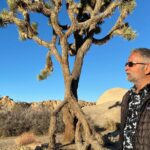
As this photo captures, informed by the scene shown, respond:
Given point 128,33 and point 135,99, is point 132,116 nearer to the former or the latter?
point 135,99

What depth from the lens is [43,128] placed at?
19438 millimetres

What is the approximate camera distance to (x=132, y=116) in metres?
3.70

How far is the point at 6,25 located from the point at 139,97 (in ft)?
44.7

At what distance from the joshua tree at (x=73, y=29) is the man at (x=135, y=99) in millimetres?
10633

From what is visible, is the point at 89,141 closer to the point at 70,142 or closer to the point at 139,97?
the point at 70,142

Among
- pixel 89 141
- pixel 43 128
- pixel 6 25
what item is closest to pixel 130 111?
pixel 89 141

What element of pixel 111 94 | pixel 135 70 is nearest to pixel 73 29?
pixel 135 70

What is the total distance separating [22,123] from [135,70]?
16.0 meters

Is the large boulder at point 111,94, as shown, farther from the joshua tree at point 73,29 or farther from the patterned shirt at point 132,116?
the patterned shirt at point 132,116

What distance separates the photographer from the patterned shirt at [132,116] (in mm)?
3641

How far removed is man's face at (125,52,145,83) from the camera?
12.1 ft

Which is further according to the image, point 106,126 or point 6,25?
point 106,126

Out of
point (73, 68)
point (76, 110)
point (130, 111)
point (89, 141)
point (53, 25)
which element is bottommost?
point (130, 111)

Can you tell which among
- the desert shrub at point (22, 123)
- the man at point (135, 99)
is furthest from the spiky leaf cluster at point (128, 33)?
the man at point (135, 99)
